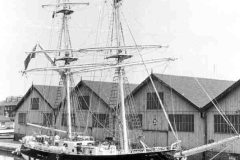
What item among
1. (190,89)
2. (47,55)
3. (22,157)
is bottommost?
(22,157)

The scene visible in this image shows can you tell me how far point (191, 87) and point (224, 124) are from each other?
8.73 meters

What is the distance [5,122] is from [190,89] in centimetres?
7083

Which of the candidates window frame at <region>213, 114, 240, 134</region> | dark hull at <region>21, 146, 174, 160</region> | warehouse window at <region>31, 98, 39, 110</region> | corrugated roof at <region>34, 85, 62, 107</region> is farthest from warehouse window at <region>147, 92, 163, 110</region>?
warehouse window at <region>31, 98, 39, 110</region>

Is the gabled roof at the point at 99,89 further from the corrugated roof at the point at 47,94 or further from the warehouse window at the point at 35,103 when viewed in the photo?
the warehouse window at the point at 35,103

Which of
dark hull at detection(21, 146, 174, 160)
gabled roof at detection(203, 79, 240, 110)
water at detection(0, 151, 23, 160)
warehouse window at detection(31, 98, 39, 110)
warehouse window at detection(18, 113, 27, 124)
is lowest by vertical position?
water at detection(0, 151, 23, 160)

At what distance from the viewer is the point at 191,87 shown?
42.0 meters

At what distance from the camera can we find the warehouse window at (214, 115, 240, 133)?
33031 millimetres

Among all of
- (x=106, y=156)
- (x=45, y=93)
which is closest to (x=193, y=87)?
(x=106, y=156)

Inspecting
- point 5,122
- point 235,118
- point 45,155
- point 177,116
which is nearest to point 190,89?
point 177,116

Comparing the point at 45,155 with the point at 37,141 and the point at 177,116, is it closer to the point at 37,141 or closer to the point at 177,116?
the point at 37,141

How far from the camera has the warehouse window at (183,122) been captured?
122 feet

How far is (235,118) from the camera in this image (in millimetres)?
33250

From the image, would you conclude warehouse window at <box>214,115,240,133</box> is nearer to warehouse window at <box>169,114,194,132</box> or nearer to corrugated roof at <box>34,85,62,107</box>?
warehouse window at <box>169,114,194,132</box>

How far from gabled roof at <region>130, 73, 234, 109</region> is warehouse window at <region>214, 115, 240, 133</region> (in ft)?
7.77
